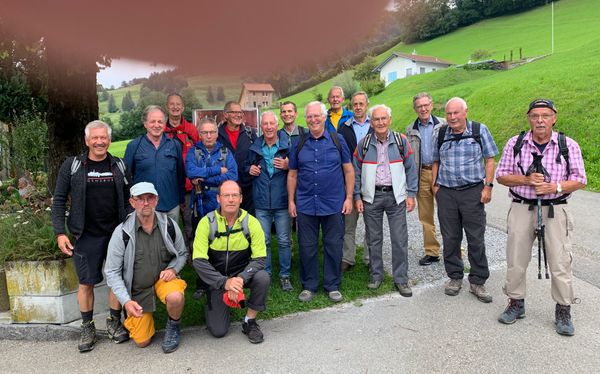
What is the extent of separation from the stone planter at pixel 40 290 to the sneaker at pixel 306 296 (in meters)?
2.07

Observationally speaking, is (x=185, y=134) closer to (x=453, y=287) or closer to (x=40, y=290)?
(x=40, y=290)

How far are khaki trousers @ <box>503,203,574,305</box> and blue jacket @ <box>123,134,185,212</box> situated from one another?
306cm

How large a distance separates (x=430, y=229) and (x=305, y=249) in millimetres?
1710

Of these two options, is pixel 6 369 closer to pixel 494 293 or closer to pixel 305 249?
pixel 305 249

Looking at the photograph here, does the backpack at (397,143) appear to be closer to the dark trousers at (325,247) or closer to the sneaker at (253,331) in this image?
the dark trousers at (325,247)

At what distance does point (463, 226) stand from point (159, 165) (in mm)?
2962

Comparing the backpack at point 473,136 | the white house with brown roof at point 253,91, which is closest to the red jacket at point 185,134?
the backpack at point 473,136

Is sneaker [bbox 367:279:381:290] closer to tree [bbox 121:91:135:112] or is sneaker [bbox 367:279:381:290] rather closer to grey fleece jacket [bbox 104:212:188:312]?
grey fleece jacket [bbox 104:212:188:312]

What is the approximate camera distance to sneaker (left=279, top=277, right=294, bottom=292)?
4.61 metres

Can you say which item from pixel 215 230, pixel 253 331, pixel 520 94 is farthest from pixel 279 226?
pixel 520 94

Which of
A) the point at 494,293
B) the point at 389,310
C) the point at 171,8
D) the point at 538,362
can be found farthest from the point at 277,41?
the point at 494,293

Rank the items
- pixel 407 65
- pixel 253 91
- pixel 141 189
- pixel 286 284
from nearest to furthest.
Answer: pixel 253 91 < pixel 141 189 < pixel 286 284 < pixel 407 65

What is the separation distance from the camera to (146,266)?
3562 mm

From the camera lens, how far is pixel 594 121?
11.8 metres
